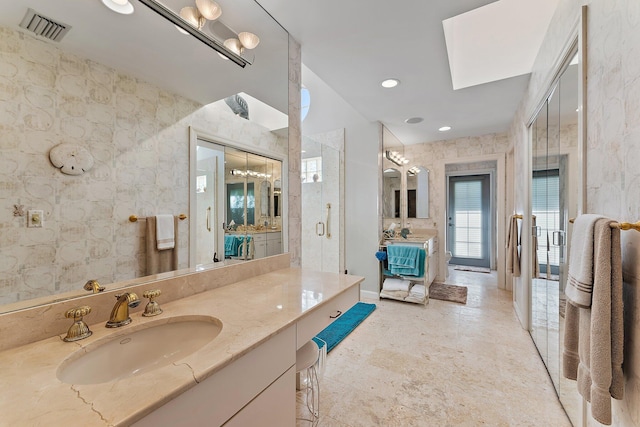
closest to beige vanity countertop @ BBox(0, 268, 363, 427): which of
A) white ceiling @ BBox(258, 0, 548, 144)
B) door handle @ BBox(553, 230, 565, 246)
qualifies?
door handle @ BBox(553, 230, 565, 246)

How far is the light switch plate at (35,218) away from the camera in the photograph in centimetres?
84

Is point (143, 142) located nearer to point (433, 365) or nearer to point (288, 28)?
point (288, 28)

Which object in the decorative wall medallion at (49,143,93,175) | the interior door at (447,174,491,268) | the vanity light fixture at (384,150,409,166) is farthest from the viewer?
the interior door at (447,174,491,268)

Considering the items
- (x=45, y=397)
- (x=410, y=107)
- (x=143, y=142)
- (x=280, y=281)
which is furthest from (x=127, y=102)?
(x=410, y=107)

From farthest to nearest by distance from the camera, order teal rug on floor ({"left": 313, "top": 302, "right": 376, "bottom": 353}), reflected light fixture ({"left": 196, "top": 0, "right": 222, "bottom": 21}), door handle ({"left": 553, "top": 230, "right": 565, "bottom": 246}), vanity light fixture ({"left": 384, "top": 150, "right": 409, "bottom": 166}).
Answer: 1. vanity light fixture ({"left": 384, "top": 150, "right": 409, "bottom": 166})
2. teal rug on floor ({"left": 313, "top": 302, "right": 376, "bottom": 353})
3. door handle ({"left": 553, "top": 230, "right": 565, "bottom": 246})
4. reflected light fixture ({"left": 196, "top": 0, "right": 222, "bottom": 21})

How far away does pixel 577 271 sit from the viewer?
97 cm

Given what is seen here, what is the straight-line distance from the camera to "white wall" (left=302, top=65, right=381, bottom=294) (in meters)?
3.67

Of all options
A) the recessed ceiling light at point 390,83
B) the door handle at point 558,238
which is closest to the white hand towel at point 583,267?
the door handle at point 558,238

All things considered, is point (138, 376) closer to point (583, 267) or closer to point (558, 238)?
point (583, 267)

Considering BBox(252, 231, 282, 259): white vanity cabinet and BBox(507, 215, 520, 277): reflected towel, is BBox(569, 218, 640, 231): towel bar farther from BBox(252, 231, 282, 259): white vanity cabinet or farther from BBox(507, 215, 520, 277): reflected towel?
BBox(507, 215, 520, 277): reflected towel

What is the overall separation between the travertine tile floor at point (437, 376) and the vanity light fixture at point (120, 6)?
2.17 meters

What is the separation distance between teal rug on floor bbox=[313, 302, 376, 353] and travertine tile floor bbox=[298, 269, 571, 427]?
0.07 meters

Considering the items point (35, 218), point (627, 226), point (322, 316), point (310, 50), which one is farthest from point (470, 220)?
point (35, 218)

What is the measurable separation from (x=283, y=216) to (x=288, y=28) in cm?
127
